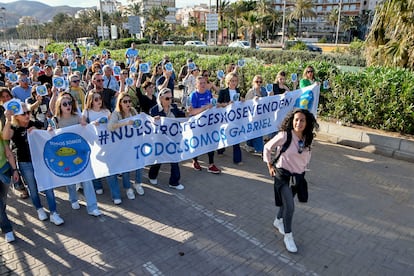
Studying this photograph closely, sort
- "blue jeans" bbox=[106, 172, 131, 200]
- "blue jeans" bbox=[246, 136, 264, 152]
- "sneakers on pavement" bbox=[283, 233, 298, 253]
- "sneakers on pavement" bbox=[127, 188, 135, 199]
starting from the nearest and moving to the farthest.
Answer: "sneakers on pavement" bbox=[283, 233, 298, 253] → "blue jeans" bbox=[106, 172, 131, 200] → "sneakers on pavement" bbox=[127, 188, 135, 199] → "blue jeans" bbox=[246, 136, 264, 152]

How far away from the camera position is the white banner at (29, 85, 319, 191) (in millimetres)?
4582

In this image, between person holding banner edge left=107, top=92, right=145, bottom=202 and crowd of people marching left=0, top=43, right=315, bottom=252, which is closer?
crowd of people marching left=0, top=43, right=315, bottom=252

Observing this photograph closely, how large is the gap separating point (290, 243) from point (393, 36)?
8181 mm

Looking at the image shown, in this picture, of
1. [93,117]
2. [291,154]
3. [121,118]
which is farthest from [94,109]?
[291,154]

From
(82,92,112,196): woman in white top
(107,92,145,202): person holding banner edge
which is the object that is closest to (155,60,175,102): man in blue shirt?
(107,92,145,202): person holding banner edge

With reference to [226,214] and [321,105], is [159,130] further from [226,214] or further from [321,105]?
[321,105]

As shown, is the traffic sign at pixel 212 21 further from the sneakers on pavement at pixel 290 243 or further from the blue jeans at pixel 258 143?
the sneakers on pavement at pixel 290 243

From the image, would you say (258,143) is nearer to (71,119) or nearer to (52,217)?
(71,119)

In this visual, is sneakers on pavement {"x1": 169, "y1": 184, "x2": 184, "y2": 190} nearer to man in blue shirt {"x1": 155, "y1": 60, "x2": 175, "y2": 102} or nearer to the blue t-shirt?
the blue t-shirt

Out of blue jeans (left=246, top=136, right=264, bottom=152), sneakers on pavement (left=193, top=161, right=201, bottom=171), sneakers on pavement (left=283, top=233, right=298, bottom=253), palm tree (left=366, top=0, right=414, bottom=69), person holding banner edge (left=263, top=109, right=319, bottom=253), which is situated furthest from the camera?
palm tree (left=366, top=0, right=414, bottom=69)

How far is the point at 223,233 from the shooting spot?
15.0ft

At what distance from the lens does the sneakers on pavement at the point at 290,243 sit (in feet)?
13.6

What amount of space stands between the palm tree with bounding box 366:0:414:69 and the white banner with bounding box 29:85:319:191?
175 inches

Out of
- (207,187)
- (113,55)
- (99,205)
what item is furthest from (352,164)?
(113,55)
